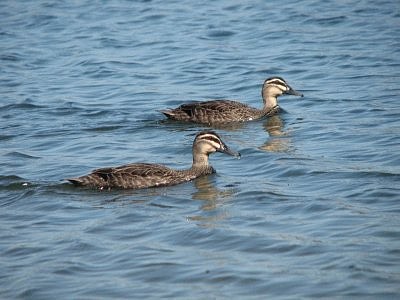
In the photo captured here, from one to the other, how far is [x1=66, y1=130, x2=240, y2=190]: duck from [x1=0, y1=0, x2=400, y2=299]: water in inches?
6.1

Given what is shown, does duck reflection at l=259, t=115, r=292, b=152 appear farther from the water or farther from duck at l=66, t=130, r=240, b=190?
duck at l=66, t=130, r=240, b=190

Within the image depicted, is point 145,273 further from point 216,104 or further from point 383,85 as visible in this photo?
point 383,85

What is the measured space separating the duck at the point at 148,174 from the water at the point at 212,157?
0.51ft

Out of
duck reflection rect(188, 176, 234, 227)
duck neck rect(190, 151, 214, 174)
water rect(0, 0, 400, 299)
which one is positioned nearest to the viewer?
water rect(0, 0, 400, 299)

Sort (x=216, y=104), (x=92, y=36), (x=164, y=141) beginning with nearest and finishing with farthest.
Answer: (x=164, y=141) → (x=216, y=104) → (x=92, y=36)

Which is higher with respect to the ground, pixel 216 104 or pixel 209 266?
pixel 216 104

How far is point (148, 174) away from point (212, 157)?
7.69ft

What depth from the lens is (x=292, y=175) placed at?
15.4 metres

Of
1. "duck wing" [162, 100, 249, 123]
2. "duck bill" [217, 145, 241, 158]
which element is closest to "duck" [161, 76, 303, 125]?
"duck wing" [162, 100, 249, 123]

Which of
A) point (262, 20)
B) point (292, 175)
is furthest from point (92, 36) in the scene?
point (292, 175)

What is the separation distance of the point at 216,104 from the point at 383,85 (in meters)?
3.78

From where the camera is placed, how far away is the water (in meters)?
11.4

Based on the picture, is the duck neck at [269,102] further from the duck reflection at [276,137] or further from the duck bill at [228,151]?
→ the duck bill at [228,151]

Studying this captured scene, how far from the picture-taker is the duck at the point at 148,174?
14.8 metres
